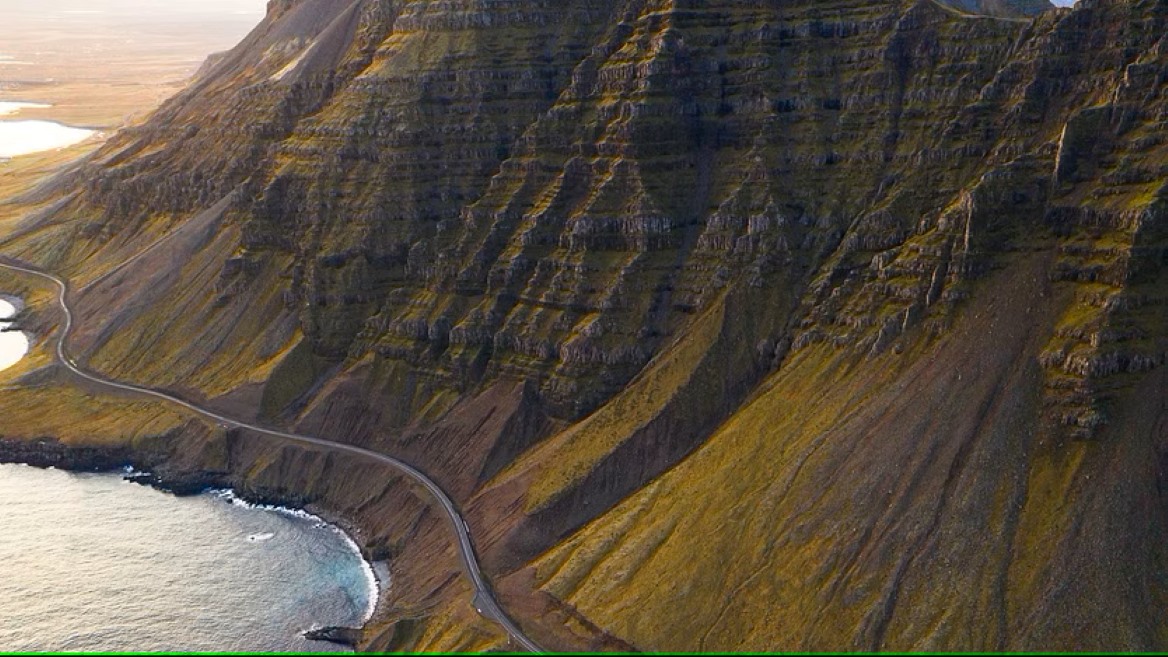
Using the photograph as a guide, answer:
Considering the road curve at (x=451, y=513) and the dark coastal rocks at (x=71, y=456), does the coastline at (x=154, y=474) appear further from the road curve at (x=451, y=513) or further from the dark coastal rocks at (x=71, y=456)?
the road curve at (x=451, y=513)

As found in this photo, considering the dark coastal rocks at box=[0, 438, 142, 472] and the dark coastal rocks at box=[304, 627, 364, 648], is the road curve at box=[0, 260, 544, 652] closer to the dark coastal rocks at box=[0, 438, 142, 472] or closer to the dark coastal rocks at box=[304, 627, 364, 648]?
the dark coastal rocks at box=[0, 438, 142, 472]

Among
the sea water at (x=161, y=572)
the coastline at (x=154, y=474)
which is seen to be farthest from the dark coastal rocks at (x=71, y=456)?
the sea water at (x=161, y=572)

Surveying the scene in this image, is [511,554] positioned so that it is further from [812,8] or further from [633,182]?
[812,8]

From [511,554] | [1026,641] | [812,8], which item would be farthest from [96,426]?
[1026,641]

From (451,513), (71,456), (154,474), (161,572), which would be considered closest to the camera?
(161,572)

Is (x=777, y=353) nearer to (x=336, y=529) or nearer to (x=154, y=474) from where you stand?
(x=336, y=529)

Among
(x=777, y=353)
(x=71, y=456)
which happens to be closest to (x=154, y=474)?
(x=71, y=456)

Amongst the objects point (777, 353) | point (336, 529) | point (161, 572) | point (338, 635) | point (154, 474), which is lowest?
point (336, 529)
